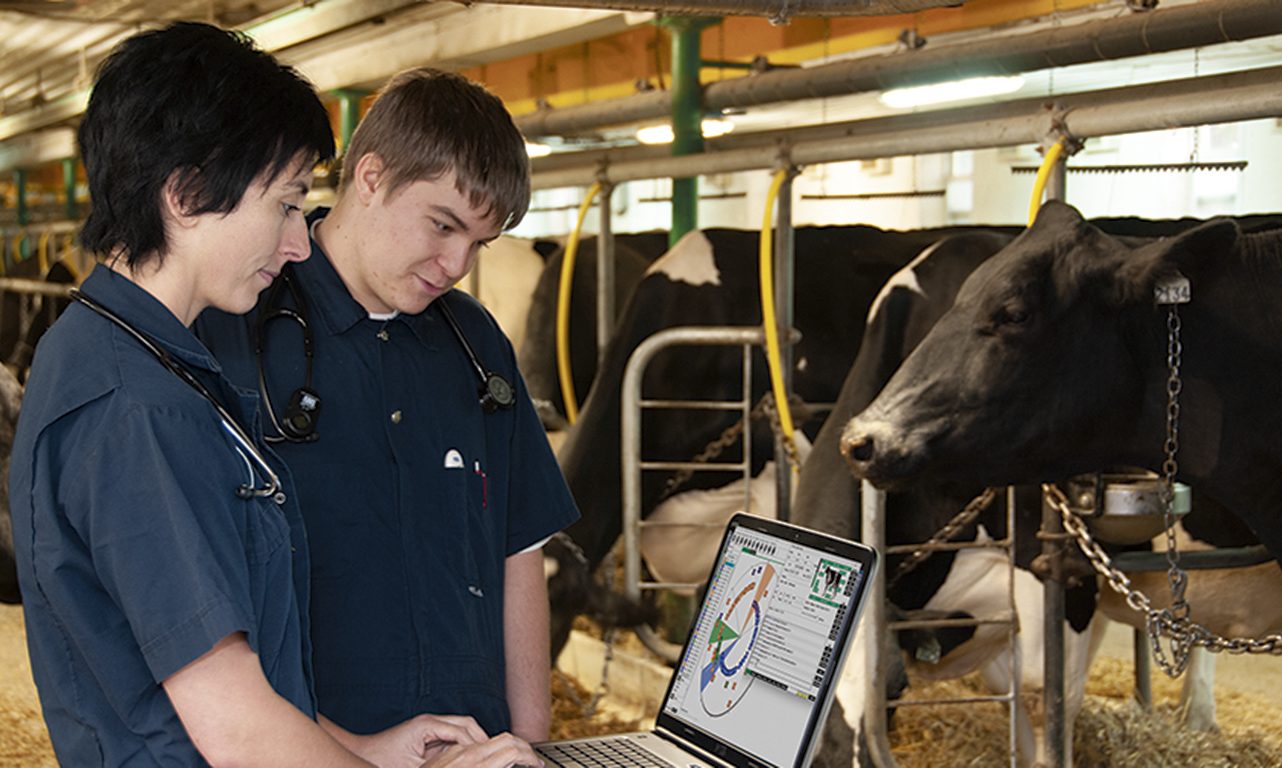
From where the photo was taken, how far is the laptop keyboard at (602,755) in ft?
5.69

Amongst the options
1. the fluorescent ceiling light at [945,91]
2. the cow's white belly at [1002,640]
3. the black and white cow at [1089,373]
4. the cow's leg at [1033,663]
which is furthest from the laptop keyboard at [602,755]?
the fluorescent ceiling light at [945,91]

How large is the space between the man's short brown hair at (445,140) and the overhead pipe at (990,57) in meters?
2.19

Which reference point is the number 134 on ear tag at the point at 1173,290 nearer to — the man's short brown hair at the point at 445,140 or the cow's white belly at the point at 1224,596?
the cow's white belly at the point at 1224,596

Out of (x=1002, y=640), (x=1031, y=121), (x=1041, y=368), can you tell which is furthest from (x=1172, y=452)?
Result: (x=1002, y=640)

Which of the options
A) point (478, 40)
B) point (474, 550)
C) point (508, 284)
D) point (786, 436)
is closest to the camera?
point (474, 550)

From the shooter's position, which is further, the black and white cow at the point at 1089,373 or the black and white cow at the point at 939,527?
the black and white cow at the point at 939,527

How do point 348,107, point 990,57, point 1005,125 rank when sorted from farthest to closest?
point 348,107 → point 990,57 → point 1005,125

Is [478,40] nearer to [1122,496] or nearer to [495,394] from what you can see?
[1122,496]

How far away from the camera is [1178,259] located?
289 cm

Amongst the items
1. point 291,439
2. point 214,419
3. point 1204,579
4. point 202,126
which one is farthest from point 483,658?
point 1204,579

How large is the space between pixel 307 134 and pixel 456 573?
696 millimetres

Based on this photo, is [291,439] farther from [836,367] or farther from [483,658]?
[836,367]

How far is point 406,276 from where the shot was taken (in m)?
1.85

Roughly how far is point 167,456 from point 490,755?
0.46 m
